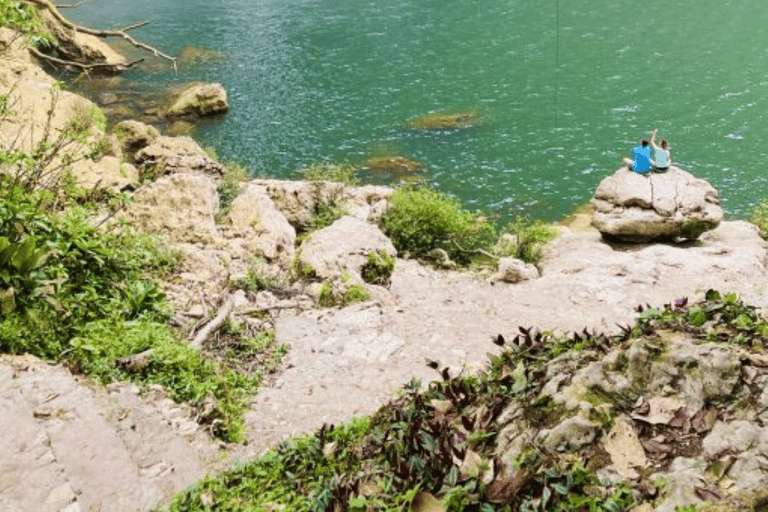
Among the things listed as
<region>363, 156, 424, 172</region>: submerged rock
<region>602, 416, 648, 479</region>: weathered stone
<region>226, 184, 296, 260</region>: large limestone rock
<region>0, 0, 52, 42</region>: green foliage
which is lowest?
<region>363, 156, 424, 172</region>: submerged rock

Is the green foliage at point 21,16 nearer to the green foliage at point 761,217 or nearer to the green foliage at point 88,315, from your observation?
the green foliage at point 88,315

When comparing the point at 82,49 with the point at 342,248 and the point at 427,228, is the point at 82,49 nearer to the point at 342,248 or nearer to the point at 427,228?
the point at 427,228

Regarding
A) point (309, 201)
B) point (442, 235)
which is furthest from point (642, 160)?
point (309, 201)

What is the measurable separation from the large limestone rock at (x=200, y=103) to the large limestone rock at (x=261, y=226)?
726 inches

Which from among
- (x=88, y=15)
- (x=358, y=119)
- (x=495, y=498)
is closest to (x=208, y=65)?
(x=358, y=119)

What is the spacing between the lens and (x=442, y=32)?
4981 cm

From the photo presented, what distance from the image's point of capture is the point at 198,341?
1140 centimetres

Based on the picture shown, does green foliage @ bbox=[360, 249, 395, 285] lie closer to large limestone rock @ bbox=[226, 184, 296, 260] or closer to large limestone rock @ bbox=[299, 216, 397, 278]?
large limestone rock @ bbox=[299, 216, 397, 278]

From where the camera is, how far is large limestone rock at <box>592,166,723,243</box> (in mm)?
21469

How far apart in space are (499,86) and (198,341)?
32.0 meters

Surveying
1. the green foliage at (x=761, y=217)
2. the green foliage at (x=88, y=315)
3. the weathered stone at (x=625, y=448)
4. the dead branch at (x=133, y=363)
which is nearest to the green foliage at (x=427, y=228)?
the green foliage at (x=761, y=217)

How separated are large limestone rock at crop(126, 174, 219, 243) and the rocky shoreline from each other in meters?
0.04

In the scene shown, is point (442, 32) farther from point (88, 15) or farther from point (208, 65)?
point (88, 15)

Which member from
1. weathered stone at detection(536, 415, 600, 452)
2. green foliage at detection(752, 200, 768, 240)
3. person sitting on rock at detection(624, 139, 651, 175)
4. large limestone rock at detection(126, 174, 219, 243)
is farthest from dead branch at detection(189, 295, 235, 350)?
green foliage at detection(752, 200, 768, 240)
